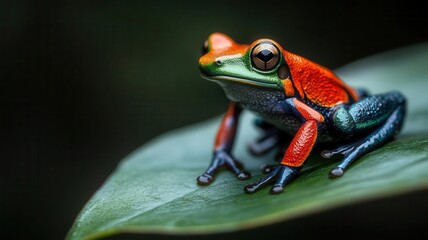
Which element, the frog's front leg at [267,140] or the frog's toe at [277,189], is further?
the frog's front leg at [267,140]

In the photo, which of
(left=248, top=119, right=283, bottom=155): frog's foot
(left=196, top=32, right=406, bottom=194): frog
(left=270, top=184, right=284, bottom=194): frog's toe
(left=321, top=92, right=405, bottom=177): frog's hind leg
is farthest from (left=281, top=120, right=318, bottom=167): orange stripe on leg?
(left=248, top=119, right=283, bottom=155): frog's foot

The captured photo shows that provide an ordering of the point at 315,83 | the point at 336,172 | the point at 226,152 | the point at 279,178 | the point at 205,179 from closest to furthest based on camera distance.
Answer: the point at 336,172 → the point at 279,178 → the point at 205,179 → the point at 315,83 → the point at 226,152

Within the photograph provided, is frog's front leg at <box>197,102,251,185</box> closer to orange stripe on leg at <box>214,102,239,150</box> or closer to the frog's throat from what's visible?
orange stripe on leg at <box>214,102,239,150</box>

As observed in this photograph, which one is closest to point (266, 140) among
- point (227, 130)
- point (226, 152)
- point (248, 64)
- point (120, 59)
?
point (227, 130)

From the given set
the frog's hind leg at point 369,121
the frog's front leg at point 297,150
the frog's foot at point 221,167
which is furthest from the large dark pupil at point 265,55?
the frog's foot at point 221,167

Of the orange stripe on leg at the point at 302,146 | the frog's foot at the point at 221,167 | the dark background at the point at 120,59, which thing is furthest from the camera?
the dark background at the point at 120,59

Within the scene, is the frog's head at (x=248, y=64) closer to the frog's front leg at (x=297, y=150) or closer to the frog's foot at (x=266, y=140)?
the frog's front leg at (x=297, y=150)

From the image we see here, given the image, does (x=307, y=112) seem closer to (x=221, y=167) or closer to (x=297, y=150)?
(x=297, y=150)
